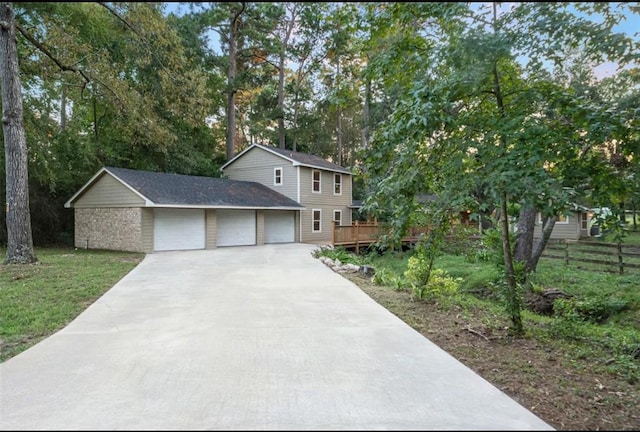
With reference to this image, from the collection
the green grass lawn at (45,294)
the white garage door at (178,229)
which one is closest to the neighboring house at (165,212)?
the white garage door at (178,229)

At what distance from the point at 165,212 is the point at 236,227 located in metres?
3.66

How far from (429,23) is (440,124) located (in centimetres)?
123

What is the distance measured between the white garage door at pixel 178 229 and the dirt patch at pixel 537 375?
39.2ft

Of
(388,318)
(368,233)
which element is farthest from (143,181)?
(388,318)

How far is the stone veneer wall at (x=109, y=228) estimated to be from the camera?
14.2 metres

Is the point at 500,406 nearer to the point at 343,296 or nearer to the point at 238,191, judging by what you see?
the point at 343,296

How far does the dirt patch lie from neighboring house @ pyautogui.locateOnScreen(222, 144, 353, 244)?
1536 cm

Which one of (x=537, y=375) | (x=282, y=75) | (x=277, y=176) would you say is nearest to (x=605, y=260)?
(x=537, y=375)

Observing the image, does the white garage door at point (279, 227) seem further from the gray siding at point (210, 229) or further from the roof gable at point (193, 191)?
the gray siding at point (210, 229)

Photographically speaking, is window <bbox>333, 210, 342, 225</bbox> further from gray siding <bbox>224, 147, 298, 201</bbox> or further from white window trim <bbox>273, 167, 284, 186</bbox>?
white window trim <bbox>273, 167, 284, 186</bbox>

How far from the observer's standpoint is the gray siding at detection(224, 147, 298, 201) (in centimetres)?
2034

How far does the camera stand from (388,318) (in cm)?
505

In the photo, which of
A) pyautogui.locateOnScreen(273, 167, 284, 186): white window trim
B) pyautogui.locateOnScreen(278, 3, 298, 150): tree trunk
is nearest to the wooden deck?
pyautogui.locateOnScreen(273, 167, 284, 186): white window trim

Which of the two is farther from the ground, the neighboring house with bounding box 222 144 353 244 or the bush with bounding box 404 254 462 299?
the neighboring house with bounding box 222 144 353 244
